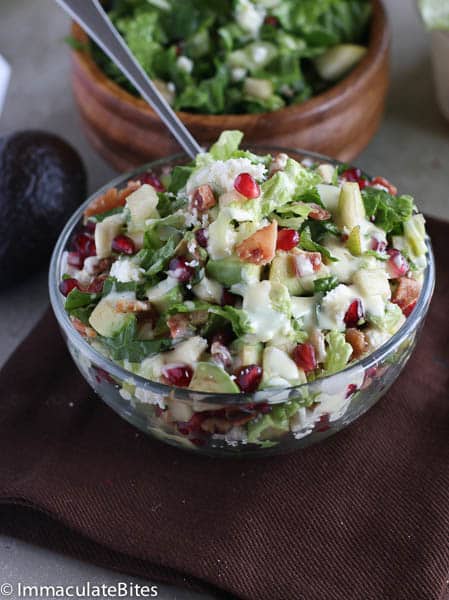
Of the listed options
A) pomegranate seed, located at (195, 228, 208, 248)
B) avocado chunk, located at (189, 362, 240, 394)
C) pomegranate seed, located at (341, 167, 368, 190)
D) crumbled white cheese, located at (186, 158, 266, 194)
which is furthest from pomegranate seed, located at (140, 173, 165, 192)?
avocado chunk, located at (189, 362, 240, 394)

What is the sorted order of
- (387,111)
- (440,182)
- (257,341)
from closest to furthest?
(257,341), (440,182), (387,111)

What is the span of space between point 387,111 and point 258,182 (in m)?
1.92

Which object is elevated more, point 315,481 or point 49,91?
point 49,91

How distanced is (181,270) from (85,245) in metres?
0.49

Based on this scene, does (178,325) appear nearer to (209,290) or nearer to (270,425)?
(209,290)

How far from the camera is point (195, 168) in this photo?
2510 mm

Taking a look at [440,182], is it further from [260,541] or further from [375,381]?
[260,541]

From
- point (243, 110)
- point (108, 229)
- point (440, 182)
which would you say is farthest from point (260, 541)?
point (440, 182)

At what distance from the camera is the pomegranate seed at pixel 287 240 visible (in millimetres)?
2273

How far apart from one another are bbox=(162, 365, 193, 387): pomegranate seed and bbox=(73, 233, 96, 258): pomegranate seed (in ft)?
1.96

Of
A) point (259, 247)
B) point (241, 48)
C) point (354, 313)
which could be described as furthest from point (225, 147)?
point (241, 48)

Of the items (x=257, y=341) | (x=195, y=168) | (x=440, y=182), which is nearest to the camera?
(x=257, y=341)

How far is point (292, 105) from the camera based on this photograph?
3.18 m

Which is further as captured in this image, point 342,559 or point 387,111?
point 387,111
